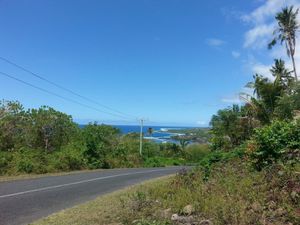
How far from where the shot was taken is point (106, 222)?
8.61 metres

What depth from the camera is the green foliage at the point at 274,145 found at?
1112 cm

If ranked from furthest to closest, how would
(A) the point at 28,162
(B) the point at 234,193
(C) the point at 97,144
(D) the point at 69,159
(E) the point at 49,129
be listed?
(C) the point at 97,144
(E) the point at 49,129
(D) the point at 69,159
(A) the point at 28,162
(B) the point at 234,193

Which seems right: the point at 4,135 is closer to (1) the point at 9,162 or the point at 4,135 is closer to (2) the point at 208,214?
(1) the point at 9,162

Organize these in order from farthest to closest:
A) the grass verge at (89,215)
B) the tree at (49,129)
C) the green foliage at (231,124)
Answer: the green foliage at (231,124) < the tree at (49,129) < the grass verge at (89,215)

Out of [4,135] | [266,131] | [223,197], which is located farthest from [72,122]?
[223,197]

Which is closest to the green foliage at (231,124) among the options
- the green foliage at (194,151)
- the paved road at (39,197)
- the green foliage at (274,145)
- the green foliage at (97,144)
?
the green foliage at (97,144)

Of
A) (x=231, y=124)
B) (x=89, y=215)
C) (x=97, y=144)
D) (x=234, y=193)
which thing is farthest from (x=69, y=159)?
(x=234, y=193)

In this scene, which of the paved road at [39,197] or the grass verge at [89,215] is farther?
the paved road at [39,197]

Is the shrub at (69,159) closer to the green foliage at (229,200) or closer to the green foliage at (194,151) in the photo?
the green foliage at (229,200)

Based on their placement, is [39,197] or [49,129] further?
[49,129]

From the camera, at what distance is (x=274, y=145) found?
1137 cm

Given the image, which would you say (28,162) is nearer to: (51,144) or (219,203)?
(51,144)

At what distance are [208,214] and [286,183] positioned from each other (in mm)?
1857

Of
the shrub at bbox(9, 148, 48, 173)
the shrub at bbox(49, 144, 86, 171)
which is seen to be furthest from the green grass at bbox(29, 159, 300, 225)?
the shrub at bbox(49, 144, 86, 171)
